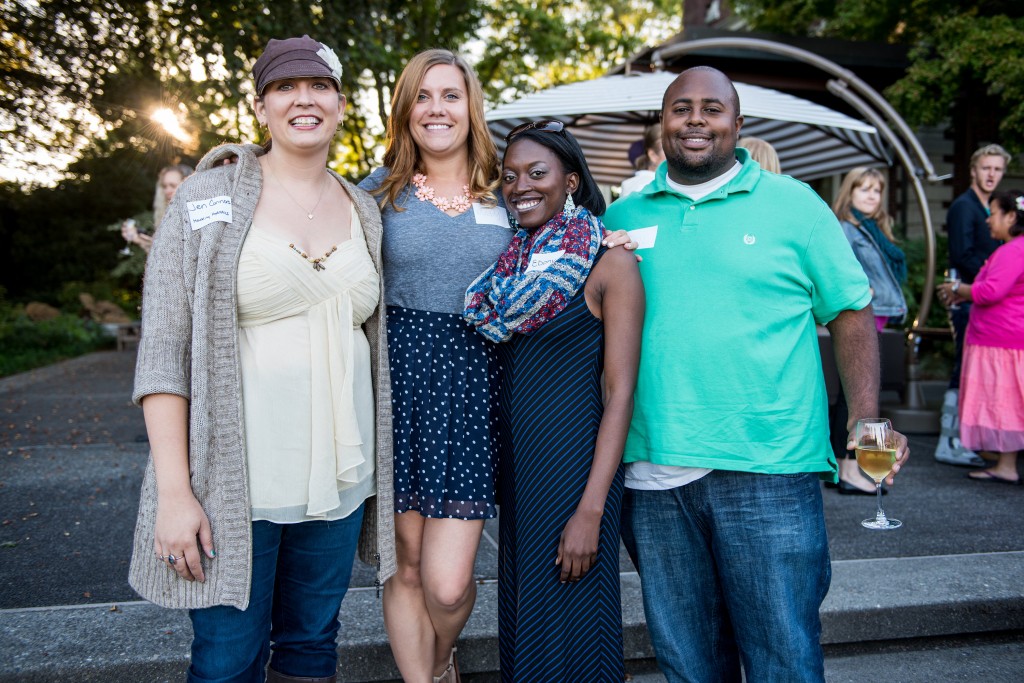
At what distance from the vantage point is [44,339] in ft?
50.9

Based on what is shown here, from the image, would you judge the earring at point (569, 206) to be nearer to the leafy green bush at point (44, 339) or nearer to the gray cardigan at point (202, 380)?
the gray cardigan at point (202, 380)

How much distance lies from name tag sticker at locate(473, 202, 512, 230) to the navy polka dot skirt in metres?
0.34

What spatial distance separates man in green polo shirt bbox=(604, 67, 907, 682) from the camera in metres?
2.32

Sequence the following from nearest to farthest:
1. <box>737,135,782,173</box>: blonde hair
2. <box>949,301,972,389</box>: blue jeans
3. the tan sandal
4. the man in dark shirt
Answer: the tan sandal < <box>737,135,782,173</box>: blonde hair < the man in dark shirt < <box>949,301,972,389</box>: blue jeans

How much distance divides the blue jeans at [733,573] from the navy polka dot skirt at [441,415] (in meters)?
0.51

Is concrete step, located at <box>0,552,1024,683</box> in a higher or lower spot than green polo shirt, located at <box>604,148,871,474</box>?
lower

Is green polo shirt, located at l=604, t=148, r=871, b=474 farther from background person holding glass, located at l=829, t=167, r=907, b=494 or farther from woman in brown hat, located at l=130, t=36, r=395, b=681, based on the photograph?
background person holding glass, located at l=829, t=167, r=907, b=494

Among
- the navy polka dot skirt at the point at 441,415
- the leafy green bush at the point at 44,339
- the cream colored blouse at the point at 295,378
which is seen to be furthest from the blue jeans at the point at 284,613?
the leafy green bush at the point at 44,339

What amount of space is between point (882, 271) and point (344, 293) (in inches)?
177

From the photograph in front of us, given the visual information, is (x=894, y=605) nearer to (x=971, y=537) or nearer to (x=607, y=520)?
(x=971, y=537)

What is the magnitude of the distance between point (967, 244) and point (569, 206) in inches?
215

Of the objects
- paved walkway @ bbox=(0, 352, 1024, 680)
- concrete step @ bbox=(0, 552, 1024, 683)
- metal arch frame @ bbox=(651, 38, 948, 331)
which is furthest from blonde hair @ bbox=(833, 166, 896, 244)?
concrete step @ bbox=(0, 552, 1024, 683)

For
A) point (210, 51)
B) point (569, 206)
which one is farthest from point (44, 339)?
point (569, 206)

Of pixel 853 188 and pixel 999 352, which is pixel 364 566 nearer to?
pixel 853 188
